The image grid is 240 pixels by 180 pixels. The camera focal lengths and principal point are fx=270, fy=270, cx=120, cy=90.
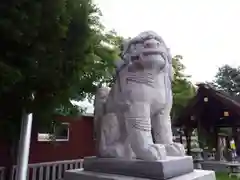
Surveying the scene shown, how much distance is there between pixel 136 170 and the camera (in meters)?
2.12

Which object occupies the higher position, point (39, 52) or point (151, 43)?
point (151, 43)

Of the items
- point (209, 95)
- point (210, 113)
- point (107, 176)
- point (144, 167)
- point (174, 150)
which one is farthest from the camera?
point (210, 113)

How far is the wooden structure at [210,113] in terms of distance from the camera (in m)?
8.63

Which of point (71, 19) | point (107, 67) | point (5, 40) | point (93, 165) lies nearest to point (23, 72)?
point (5, 40)

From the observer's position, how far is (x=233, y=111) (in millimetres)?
8531

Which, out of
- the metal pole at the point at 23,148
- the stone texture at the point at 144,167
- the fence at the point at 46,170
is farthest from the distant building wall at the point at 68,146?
the stone texture at the point at 144,167

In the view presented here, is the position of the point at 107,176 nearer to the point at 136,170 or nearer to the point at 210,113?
the point at 136,170

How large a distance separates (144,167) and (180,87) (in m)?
7.20

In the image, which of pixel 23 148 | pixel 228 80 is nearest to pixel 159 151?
pixel 23 148

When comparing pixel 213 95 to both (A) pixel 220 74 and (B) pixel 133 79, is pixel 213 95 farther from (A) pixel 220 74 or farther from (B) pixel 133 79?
(A) pixel 220 74

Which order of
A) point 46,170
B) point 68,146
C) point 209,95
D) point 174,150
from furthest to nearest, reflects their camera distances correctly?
point 209,95 < point 68,146 < point 46,170 < point 174,150

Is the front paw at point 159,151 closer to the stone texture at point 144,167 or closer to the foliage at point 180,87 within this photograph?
the stone texture at point 144,167

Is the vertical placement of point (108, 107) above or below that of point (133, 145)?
above

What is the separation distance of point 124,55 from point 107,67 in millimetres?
1988
